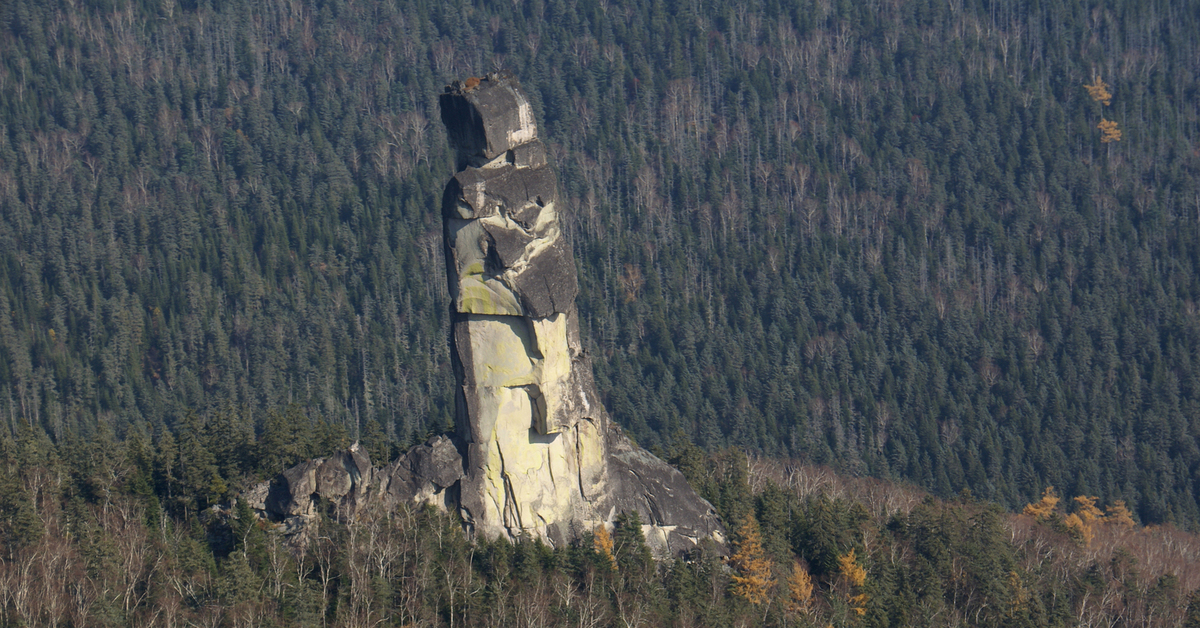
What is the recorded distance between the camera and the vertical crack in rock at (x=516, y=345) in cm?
8475

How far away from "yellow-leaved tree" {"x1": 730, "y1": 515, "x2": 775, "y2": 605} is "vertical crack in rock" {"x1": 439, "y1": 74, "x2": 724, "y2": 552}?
8.25 feet

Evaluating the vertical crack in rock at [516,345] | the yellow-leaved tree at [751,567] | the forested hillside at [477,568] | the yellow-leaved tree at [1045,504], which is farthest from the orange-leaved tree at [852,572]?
the yellow-leaved tree at [1045,504]

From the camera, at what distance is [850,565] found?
91.9 meters

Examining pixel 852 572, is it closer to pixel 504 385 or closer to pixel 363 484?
pixel 504 385

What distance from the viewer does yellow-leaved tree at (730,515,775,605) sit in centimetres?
8838

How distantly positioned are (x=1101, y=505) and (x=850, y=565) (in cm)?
10587

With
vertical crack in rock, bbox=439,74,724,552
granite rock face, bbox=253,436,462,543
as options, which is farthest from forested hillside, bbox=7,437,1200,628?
vertical crack in rock, bbox=439,74,724,552

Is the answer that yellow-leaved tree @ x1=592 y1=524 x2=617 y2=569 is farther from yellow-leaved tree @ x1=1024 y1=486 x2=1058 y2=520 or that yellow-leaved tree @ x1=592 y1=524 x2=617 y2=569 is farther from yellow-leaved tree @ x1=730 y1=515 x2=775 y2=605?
yellow-leaved tree @ x1=1024 y1=486 x2=1058 y2=520

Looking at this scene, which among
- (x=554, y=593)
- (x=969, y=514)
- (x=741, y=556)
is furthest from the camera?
(x=969, y=514)

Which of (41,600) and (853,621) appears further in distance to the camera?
(853,621)

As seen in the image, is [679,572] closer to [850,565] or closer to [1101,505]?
[850,565]

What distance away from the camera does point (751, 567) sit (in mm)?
89312

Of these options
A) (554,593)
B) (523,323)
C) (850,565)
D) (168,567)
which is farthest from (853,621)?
(168,567)

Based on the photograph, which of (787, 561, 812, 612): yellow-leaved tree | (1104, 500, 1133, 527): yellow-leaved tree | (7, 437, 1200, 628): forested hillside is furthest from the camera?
(1104, 500, 1133, 527): yellow-leaved tree
